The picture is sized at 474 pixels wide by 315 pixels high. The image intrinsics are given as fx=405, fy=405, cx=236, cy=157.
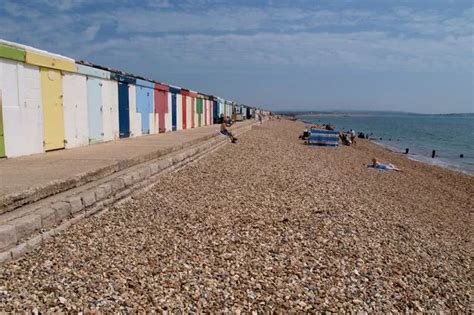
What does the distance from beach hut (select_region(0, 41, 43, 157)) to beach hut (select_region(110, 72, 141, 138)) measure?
14.5 ft

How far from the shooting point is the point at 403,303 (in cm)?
394

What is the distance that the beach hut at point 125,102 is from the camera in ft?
42.5

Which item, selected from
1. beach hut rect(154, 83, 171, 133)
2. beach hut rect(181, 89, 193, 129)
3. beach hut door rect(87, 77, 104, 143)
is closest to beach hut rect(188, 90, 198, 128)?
beach hut rect(181, 89, 193, 129)

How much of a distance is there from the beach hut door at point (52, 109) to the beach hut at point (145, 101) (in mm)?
5430

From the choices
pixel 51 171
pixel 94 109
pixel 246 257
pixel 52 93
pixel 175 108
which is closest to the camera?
pixel 246 257

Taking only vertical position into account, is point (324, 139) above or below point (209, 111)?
below

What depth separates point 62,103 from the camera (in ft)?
30.4

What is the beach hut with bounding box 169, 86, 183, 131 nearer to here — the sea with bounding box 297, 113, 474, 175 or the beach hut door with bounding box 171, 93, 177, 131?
the beach hut door with bounding box 171, 93, 177, 131

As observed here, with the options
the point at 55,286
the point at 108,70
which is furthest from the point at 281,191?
the point at 108,70

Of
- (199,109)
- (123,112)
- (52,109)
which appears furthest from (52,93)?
(199,109)

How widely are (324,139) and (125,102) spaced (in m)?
13.0

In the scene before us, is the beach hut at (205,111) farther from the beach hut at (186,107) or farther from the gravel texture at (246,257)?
the gravel texture at (246,257)

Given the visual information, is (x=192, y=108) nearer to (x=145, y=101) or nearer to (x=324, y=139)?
(x=324, y=139)

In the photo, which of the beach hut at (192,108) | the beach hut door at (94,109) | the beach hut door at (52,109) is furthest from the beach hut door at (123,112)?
the beach hut at (192,108)
